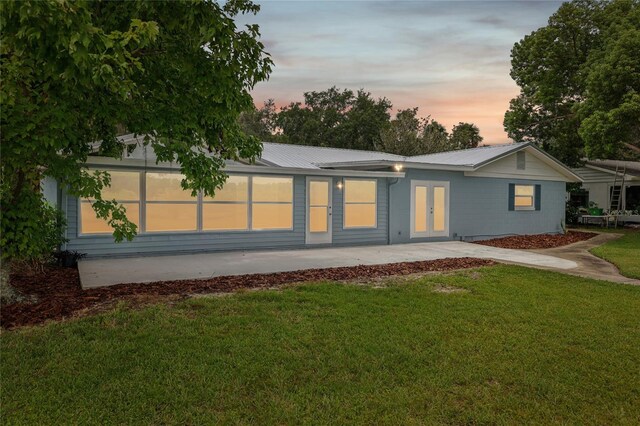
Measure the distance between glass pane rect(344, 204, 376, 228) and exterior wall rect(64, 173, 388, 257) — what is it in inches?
6.7

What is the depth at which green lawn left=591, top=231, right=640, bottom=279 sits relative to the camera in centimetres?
889

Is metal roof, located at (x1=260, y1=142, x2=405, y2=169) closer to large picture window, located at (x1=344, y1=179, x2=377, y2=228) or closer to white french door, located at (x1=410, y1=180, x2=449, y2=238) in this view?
large picture window, located at (x1=344, y1=179, x2=377, y2=228)

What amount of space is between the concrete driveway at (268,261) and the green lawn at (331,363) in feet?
7.92

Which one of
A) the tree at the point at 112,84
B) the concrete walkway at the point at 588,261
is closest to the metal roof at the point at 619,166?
the concrete walkway at the point at 588,261

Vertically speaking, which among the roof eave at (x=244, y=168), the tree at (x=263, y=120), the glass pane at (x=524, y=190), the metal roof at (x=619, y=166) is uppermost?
the tree at (x=263, y=120)

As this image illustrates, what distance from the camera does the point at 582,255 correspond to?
11.5 metres

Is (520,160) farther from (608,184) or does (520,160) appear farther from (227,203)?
(227,203)

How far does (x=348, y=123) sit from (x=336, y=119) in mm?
2104

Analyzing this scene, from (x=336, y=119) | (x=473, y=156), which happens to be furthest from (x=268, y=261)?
(x=336, y=119)

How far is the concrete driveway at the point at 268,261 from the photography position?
7871mm

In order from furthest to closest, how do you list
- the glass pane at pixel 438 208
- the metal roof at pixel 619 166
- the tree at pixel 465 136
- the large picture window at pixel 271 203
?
the tree at pixel 465 136 < the metal roof at pixel 619 166 < the glass pane at pixel 438 208 < the large picture window at pixel 271 203

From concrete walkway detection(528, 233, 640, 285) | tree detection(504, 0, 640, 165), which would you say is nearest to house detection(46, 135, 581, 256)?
concrete walkway detection(528, 233, 640, 285)

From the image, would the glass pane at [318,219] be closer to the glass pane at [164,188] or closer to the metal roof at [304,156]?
the metal roof at [304,156]

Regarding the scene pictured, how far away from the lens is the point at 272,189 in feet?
38.9
